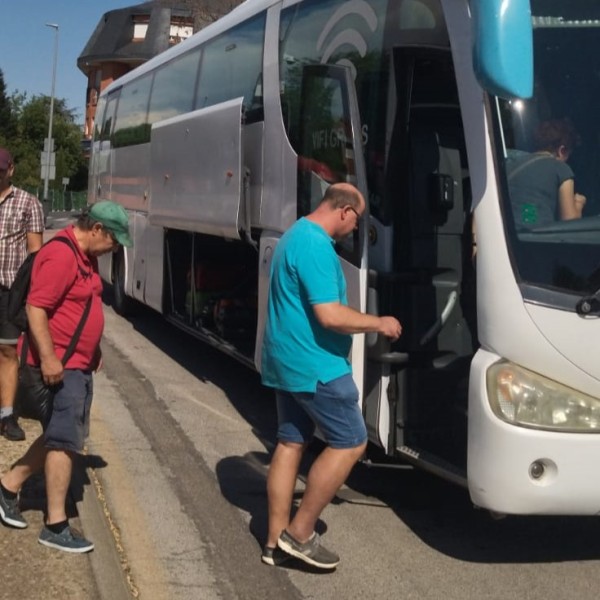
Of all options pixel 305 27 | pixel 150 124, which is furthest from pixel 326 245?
pixel 150 124

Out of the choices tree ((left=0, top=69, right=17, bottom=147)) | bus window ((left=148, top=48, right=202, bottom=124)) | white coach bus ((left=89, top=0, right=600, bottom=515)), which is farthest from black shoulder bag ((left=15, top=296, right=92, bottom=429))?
tree ((left=0, top=69, right=17, bottom=147))

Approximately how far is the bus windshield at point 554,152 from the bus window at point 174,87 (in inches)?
227

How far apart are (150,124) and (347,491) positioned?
695cm

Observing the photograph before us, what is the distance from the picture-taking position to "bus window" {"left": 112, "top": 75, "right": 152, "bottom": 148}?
12.6 m

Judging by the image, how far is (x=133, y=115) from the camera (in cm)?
1343

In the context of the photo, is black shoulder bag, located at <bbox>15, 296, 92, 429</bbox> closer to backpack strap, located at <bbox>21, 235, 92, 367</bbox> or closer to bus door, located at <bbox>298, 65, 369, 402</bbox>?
backpack strap, located at <bbox>21, 235, 92, 367</bbox>

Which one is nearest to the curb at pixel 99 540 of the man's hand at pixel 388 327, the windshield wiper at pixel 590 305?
the man's hand at pixel 388 327

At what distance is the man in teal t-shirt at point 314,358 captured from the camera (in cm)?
466

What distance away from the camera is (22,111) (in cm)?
8381

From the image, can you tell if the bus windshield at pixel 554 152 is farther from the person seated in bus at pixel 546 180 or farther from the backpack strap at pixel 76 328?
the backpack strap at pixel 76 328

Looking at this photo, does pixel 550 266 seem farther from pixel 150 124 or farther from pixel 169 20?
pixel 169 20

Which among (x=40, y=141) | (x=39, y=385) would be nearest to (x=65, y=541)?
(x=39, y=385)

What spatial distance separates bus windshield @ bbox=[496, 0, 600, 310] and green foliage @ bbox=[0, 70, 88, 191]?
238ft

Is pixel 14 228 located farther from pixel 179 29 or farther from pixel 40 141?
pixel 40 141
